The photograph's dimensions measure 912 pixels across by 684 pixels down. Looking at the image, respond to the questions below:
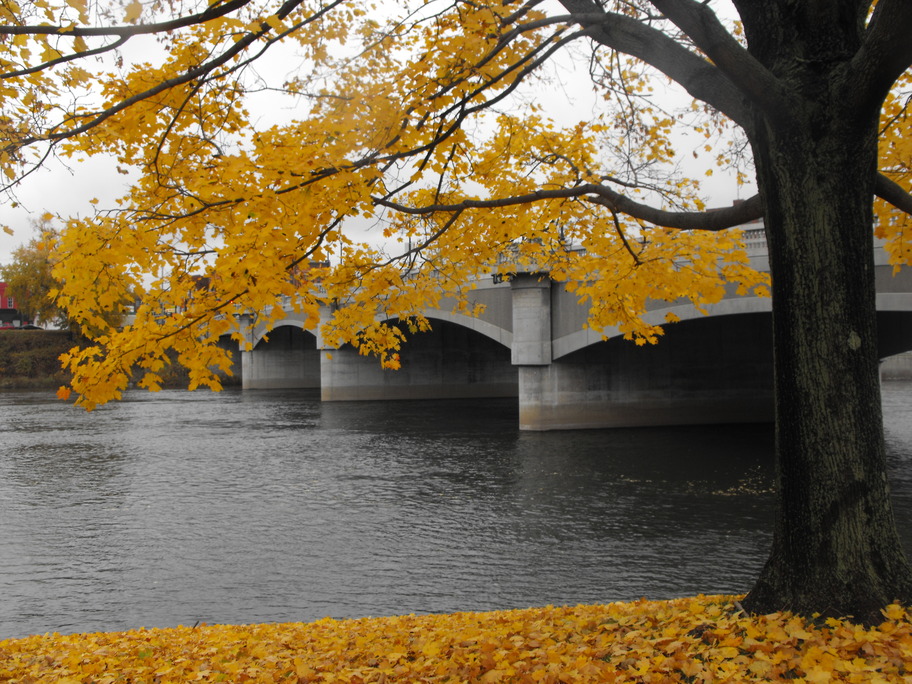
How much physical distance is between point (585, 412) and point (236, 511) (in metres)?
15.3

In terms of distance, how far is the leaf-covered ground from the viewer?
4000mm

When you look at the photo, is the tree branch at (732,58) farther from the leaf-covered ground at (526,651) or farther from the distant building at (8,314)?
the distant building at (8,314)

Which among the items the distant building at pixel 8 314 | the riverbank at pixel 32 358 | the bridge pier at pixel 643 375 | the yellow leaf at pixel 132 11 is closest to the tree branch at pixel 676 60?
the yellow leaf at pixel 132 11

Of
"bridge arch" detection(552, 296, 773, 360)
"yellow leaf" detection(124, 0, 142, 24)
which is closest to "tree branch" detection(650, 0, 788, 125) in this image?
"yellow leaf" detection(124, 0, 142, 24)

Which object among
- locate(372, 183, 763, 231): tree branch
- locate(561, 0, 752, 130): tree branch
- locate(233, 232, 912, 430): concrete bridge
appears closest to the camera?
locate(561, 0, 752, 130): tree branch

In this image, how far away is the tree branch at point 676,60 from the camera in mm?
5156

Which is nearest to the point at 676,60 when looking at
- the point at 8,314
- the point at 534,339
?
the point at 534,339

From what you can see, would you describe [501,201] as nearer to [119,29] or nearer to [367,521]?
[119,29]

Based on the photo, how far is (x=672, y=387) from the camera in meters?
29.9

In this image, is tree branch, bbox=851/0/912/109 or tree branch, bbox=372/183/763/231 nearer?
tree branch, bbox=851/0/912/109

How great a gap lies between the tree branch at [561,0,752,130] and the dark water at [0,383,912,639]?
654 centimetres

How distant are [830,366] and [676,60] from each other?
2120 millimetres

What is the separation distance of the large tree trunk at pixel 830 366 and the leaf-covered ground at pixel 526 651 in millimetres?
299

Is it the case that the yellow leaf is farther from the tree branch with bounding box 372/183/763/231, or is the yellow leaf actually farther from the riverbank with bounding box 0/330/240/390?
the riverbank with bounding box 0/330/240/390
